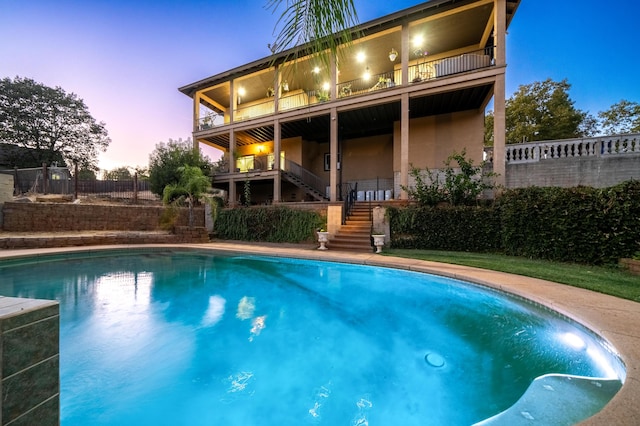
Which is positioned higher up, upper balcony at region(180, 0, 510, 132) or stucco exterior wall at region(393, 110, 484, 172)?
upper balcony at region(180, 0, 510, 132)

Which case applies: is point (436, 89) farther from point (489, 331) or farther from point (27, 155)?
point (27, 155)

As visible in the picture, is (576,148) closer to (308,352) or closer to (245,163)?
(308,352)

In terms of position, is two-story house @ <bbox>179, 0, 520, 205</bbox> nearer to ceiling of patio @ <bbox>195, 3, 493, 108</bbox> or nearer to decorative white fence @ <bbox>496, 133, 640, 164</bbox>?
ceiling of patio @ <bbox>195, 3, 493, 108</bbox>

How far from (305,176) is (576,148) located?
1125 cm

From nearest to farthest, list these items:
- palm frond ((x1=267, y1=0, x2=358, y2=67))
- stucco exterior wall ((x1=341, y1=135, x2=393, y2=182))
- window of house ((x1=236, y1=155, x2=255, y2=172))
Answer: palm frond ((x1=267, y1=0, x2=358, y2=67)), stucco exterior wall ((x1=341, y1=135, x2=393, y2=182)), window of house ((x1=236, y1=155, x2=255, y2=172))

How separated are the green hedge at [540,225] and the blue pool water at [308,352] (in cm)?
351

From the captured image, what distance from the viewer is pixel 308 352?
3.41 metres

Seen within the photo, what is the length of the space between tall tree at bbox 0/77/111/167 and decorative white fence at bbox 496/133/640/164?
31.3 metres

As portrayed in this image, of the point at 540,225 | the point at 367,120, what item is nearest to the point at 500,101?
the point at 540,225

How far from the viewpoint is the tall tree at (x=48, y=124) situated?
20.4m

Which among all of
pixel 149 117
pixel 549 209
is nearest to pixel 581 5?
pixel 549 209

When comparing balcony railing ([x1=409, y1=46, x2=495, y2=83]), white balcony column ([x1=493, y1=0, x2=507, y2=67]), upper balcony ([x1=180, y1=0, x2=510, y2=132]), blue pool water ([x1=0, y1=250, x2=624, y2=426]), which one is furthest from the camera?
balcony railing ([x1=409, y1=46, x2=495, y2=83])

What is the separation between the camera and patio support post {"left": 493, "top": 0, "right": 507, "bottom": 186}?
30.3 feet

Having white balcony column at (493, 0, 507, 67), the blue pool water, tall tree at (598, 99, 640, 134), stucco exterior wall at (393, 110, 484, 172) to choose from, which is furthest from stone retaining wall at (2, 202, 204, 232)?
tall tree at (598, 99, 640, 134)
